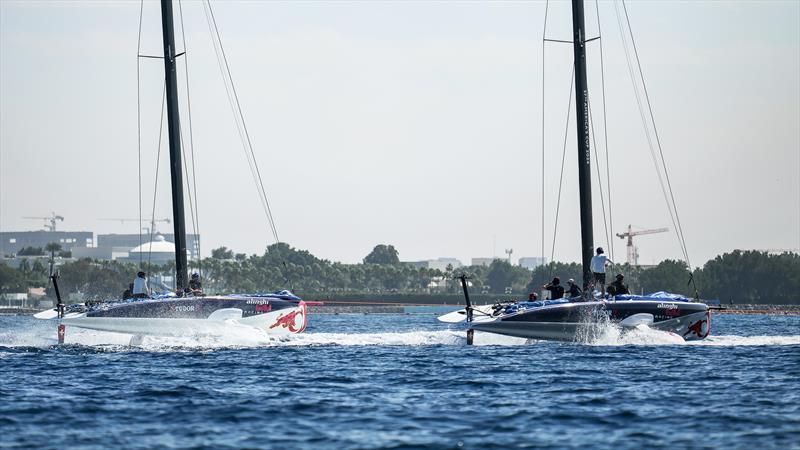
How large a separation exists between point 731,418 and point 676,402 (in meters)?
2.17

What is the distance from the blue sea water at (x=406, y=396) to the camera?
20375 millimetres

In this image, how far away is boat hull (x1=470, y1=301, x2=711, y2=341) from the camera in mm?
37562

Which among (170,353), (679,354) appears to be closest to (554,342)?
(679,354)

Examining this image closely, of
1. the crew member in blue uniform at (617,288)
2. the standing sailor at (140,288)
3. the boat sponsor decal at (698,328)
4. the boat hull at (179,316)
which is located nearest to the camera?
the crew member in blue uniform at (617,288)

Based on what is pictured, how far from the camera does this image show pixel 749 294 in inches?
6703

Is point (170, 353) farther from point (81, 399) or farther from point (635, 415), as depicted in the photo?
point (635, 415)

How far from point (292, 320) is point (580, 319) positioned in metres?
10.2

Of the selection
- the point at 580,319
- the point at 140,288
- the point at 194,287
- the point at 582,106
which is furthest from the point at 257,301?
the point at 582,106

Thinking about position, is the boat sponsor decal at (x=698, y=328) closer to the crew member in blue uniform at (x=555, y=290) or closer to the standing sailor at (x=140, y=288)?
the crew member in blue uniform at (x=555, y=290)

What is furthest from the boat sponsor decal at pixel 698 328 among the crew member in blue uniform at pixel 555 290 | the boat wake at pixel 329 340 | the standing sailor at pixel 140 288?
the standing sailor at pixel 140 288

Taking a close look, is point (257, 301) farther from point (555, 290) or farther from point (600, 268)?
point (600, 268)

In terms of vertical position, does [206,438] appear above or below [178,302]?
below

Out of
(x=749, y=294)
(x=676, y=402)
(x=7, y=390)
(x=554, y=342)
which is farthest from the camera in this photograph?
(x=749, y=294)

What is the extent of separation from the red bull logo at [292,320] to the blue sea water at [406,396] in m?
3.20
